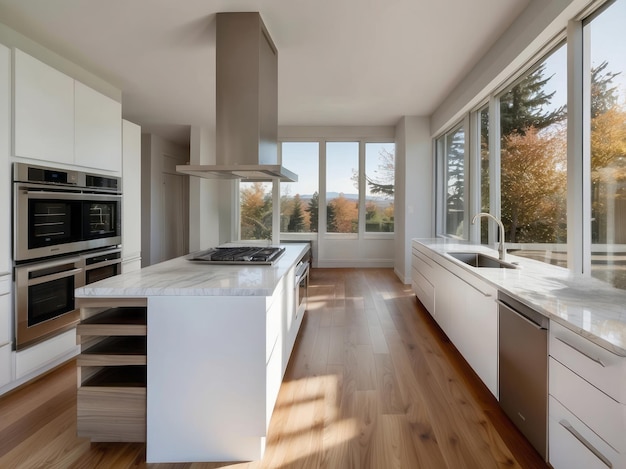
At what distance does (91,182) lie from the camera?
3254 mm

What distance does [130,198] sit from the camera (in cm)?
393

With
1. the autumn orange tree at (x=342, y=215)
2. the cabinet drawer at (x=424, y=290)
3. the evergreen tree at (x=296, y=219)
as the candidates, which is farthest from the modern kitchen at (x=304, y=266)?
the evergreen tree at (x=296, y=219)

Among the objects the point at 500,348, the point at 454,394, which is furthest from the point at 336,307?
the point at 500,348

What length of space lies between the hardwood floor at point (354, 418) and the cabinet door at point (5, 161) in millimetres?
919

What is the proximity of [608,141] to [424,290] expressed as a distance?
237 cm

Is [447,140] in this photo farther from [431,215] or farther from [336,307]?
[336,307]

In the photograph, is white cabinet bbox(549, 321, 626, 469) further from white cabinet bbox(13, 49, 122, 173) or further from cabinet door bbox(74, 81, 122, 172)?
cabinet door bbox(74, 81, 122, 172)

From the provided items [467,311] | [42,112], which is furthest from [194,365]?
[42,112]

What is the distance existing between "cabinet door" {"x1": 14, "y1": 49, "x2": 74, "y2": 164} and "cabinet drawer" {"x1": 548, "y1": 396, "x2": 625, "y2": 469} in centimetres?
332

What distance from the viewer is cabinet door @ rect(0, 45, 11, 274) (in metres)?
2.40

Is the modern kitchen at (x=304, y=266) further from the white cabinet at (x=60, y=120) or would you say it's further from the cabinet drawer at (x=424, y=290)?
the cabinet drawer at (x=424, y=290)

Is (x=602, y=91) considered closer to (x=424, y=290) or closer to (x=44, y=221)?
(x=424, y=290)

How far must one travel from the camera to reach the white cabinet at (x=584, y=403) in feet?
3.87

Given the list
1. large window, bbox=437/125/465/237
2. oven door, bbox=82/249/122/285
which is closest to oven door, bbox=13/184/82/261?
oven door, bbox=82/249/122/285
